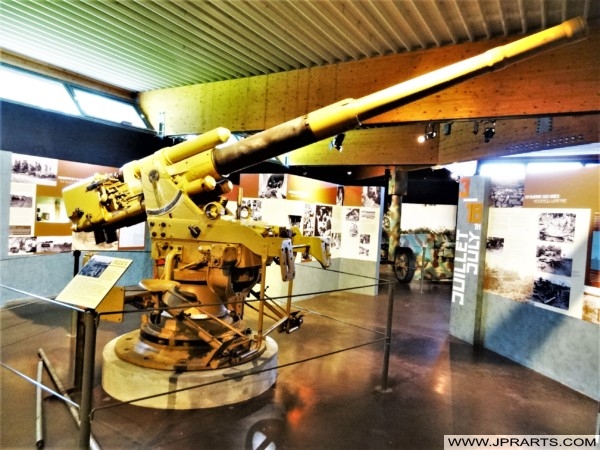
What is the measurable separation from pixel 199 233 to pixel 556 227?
3.97m

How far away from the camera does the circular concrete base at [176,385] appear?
3.43 meters

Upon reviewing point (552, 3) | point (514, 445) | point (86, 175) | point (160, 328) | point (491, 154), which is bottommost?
point (514, 445)

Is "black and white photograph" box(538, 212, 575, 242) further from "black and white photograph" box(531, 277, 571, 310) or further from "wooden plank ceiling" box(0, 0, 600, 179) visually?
"wooden plank ceiling" box(0, 0, 600, 179)

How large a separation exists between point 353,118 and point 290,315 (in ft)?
6.98

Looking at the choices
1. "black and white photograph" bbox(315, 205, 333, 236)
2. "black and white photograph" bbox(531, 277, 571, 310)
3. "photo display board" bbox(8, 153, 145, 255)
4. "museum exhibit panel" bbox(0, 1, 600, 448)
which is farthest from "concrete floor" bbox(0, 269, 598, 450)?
"black and white photograph" bbox(315, 205, 333, 236)

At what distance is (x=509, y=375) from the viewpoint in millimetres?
4719

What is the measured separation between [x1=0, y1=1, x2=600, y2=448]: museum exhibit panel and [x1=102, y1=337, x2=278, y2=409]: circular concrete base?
2 cm

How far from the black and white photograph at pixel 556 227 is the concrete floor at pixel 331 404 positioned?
1.61 m

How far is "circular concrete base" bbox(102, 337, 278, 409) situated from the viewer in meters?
3.43

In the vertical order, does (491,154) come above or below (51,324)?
above

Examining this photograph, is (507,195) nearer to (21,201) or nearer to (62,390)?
(62,390)

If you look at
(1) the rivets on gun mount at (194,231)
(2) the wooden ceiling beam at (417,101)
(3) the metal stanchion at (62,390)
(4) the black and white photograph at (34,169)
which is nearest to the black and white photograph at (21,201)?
(4) the black and white photograph at (34,169)

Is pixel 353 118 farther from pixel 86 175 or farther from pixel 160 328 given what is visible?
pixel 86 175

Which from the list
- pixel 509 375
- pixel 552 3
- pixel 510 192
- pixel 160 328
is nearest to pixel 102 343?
pixel 160 328
